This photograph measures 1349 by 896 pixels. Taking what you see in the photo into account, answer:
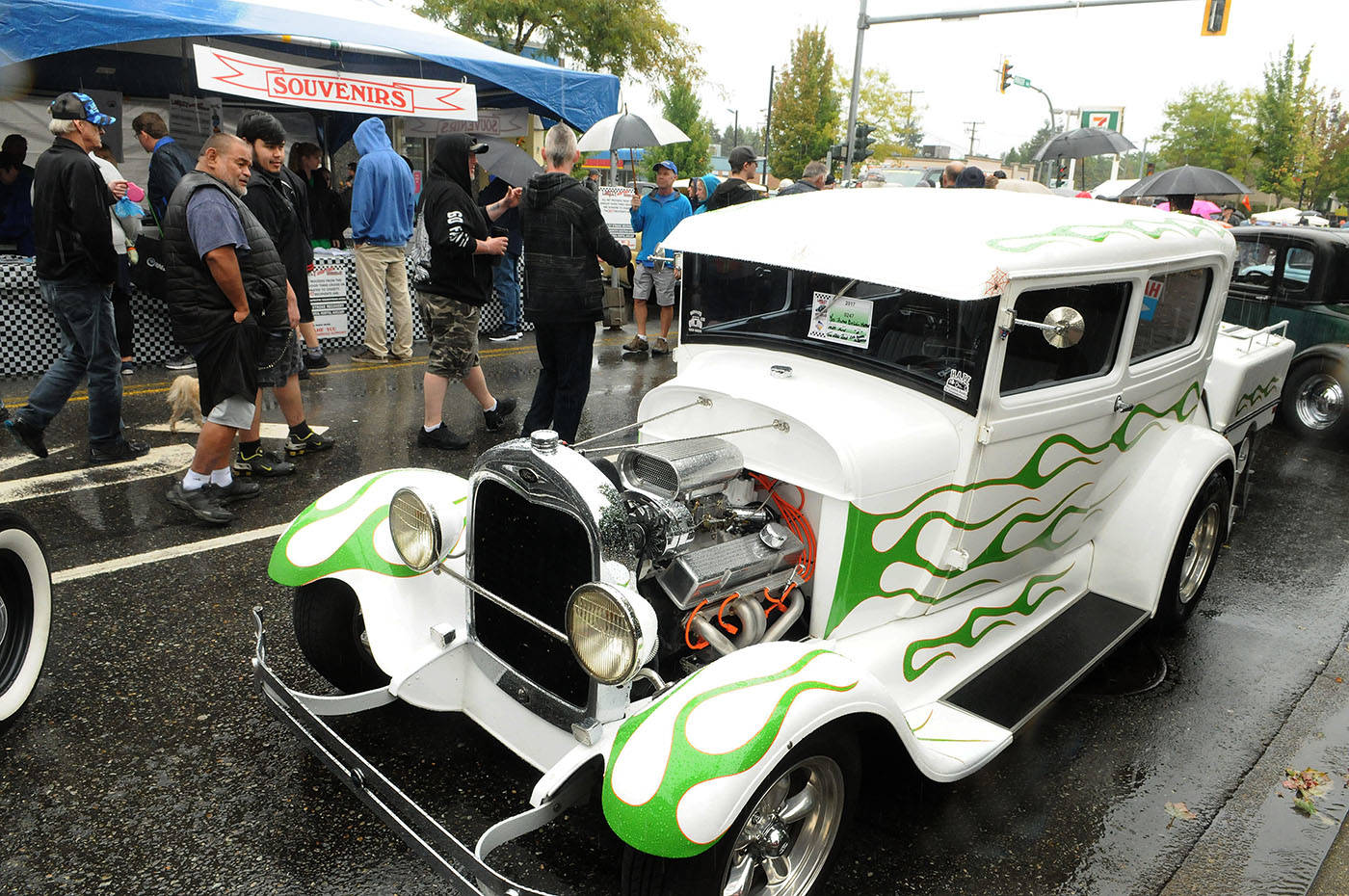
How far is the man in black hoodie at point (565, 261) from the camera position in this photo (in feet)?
17.7

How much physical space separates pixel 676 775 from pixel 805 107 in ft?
137

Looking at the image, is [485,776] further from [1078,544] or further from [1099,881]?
[1078,544]

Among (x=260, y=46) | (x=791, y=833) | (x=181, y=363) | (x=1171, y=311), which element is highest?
(x=260, y=46)

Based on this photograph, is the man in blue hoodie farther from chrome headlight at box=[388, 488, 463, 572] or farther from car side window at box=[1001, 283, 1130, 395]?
car side window at box=[1001, 283, 1130, 395]

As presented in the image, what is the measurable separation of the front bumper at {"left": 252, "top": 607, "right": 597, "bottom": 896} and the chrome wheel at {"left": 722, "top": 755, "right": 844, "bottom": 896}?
0.44 metres

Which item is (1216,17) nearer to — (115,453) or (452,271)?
(452,271)

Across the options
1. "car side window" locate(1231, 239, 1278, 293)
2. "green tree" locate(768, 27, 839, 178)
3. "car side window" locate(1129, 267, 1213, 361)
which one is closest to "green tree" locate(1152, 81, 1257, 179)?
"green tree" locate(768, 27, 839, 178)

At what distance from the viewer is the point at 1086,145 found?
14688 mm

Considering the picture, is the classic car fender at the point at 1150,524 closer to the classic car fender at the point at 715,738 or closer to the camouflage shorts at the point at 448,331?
the classic car fender at the point at 715,738

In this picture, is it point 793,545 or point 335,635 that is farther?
point 335,635

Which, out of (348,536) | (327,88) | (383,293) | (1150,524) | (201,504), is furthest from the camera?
(327,88)

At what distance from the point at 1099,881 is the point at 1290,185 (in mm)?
43516

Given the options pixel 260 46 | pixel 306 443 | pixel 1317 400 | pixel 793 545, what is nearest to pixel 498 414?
pixel 306 443

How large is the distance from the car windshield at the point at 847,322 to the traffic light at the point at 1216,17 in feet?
52.3
